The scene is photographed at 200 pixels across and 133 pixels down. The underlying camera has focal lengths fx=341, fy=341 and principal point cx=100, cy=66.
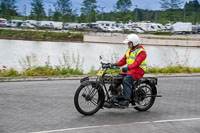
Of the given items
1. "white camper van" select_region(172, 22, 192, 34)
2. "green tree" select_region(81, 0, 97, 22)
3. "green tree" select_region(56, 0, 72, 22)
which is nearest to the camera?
"white camper van" select_region(172, 22, 192, 34)

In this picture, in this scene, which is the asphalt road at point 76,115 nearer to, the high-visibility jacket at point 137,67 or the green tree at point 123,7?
the high-visibility jacket at point 137,67

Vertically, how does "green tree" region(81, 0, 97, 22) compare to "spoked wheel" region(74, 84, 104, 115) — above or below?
above

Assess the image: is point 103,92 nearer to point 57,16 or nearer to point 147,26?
point 147,26

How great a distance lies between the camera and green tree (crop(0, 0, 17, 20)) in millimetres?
122025

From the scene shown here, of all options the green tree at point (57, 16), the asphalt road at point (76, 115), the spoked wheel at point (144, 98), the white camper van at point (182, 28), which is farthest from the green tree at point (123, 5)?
the spoked wheel at point (144, 98)

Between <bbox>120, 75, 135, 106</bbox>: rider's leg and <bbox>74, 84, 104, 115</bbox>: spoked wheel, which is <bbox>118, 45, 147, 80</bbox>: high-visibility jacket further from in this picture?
<bbox>74, 84, 104, 115</bbox>: spoked wheel

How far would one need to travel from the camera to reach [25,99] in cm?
910

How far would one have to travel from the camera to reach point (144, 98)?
26.5 ft

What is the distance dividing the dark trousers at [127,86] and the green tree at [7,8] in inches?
4736

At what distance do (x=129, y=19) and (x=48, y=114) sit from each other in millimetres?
105802

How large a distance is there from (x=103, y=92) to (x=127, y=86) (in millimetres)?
544

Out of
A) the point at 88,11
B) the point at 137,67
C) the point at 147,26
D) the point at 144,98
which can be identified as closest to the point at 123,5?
the point at 88,11

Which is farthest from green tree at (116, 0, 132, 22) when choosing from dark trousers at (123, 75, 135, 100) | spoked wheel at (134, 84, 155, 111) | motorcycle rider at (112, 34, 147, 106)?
dark trousers at (123, 75, 135, 100)

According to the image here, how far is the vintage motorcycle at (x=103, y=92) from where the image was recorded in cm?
720
